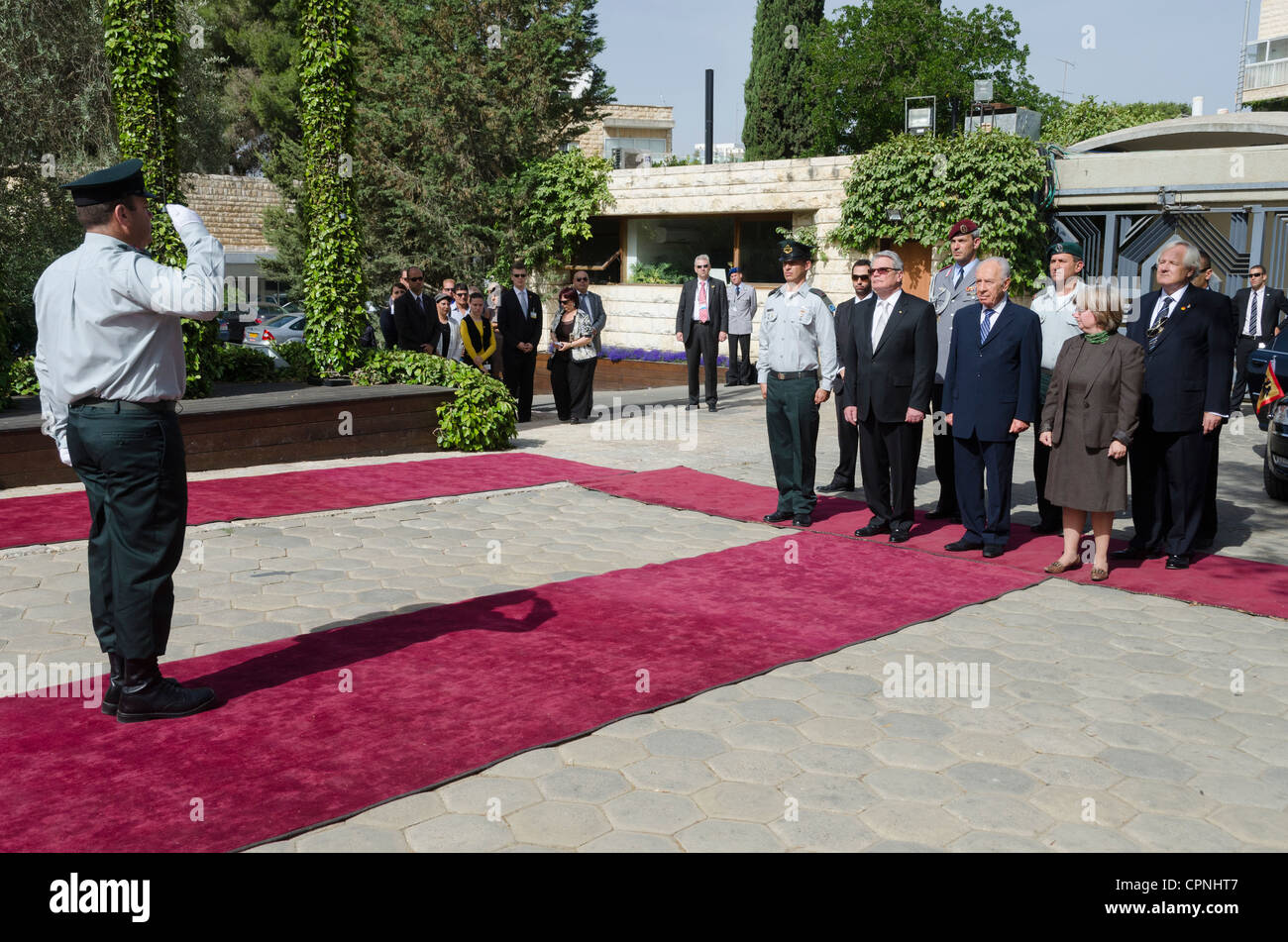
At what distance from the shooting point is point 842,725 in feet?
14.6

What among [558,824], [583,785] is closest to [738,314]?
[583,785]

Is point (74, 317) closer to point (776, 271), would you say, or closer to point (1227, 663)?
point (1227, 663)

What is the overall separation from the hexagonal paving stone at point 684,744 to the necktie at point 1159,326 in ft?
15.1

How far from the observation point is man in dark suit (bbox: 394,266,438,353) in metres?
13.2

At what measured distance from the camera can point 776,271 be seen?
22.4 metres

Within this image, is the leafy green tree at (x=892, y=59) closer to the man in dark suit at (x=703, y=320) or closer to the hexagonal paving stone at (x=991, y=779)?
the man in dark suit at (x=703, y=320)

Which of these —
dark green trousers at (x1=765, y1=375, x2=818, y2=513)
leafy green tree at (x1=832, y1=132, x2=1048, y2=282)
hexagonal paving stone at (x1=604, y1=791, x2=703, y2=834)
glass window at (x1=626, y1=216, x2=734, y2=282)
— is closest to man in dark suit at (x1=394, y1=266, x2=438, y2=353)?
dark green trousers at (x1=765, y1=375, x2=818, y2=513)

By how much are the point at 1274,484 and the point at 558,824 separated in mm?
8192

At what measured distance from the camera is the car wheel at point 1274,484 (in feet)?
30.4

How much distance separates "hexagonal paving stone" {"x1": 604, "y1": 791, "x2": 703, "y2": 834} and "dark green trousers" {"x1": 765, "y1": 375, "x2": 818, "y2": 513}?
4.56m

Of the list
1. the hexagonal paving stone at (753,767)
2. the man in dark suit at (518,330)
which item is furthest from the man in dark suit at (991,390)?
the man in dark suit at (518,330)
